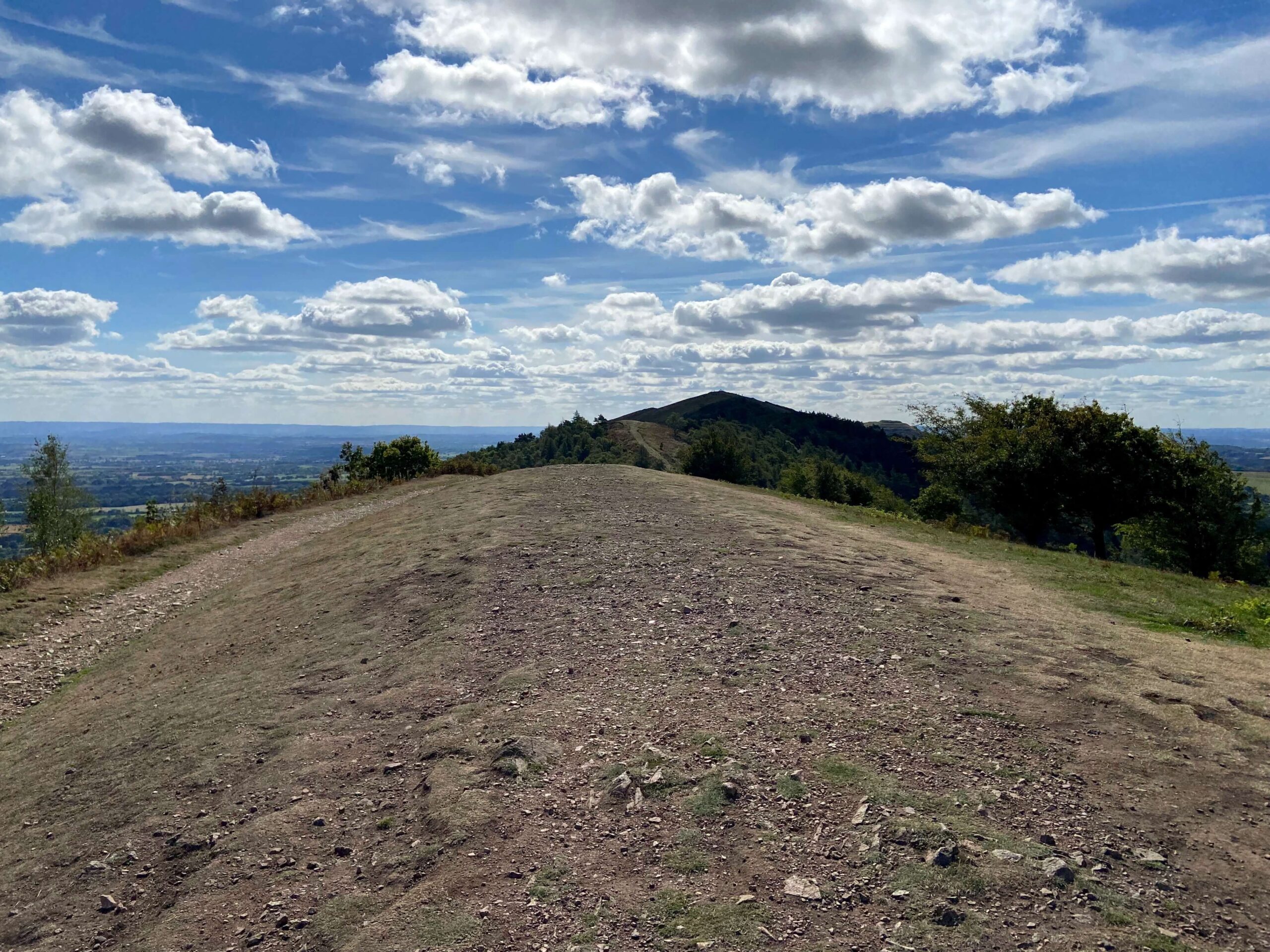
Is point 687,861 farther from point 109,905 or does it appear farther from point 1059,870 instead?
point 109,905

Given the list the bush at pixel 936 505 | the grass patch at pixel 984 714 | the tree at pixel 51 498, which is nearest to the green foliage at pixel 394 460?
the tree at pixel 51 498

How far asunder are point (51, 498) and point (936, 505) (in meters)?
50.3

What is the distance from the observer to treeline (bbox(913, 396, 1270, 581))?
27984mm

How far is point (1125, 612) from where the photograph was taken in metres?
12.9

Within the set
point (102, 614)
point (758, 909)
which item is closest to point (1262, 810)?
point (758, 909)

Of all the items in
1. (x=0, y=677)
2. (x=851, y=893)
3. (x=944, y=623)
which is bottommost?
(x=0, y=677)

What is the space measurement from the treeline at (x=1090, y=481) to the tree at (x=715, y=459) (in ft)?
81.9

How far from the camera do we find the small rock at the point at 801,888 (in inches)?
202

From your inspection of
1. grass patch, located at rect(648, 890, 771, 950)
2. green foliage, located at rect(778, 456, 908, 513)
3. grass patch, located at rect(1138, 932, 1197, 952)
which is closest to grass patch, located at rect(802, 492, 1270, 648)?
grass patch, located at rect(1138, 932, 1197, 952)

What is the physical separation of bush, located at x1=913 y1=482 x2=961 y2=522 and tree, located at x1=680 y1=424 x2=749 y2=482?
22117mm

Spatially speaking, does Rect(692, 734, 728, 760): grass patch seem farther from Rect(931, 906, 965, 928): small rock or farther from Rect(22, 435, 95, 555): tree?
Rect(22, 435, 95, 555): tree

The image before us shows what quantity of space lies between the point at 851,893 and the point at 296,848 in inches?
174

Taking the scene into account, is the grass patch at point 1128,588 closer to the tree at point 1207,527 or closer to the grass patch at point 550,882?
the grass patch at point 550,882

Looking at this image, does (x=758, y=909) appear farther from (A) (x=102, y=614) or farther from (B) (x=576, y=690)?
(A) (x=102, y=614)
